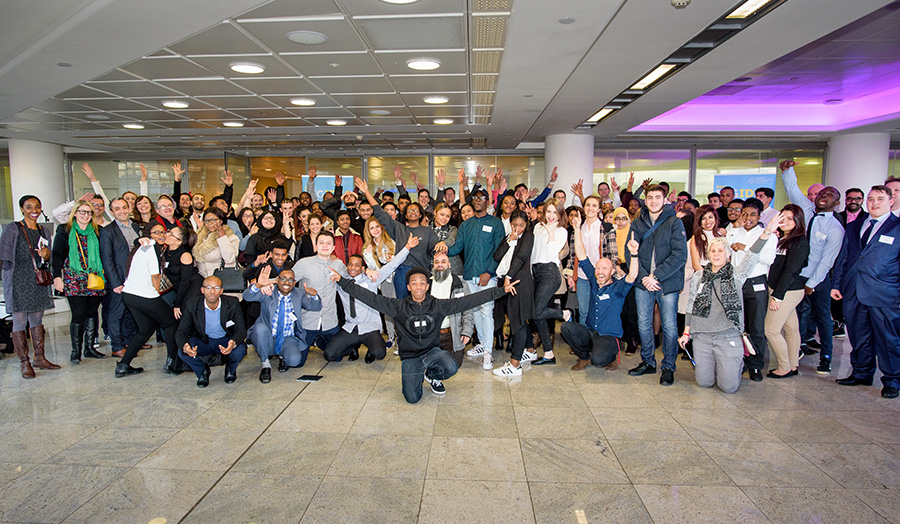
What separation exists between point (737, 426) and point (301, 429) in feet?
11.2

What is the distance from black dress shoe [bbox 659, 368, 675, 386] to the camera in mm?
4766

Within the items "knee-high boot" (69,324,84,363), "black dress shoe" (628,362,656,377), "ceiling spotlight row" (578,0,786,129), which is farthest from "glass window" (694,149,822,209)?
"knee-high boot" (69,324,84,363)

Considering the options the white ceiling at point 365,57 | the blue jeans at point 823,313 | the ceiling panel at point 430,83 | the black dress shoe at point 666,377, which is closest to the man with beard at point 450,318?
the black dress shoe at point 666,377

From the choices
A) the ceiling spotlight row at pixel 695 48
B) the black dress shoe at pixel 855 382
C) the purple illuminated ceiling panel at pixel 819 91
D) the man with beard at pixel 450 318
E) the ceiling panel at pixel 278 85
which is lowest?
the black dress shoe at pixel 855 382

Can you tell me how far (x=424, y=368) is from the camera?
14.7 ft

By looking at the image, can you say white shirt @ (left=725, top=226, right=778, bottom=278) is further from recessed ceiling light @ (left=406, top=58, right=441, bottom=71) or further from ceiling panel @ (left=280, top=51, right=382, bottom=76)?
ceiling panel @ (left=280, top=51, right=382, bottom=76)

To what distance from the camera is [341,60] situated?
591 cm

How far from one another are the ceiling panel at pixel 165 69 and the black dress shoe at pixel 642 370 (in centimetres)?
624

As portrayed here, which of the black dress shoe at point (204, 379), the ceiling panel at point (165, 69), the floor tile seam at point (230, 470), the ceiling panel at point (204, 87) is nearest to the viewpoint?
the floor tile seam at point (230, 470)

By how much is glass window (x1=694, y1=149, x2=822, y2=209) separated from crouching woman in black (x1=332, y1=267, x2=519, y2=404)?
11.5 meters

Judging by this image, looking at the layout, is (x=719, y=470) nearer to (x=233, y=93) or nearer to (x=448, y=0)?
(x=448, y=0)

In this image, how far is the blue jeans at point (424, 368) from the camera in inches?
171

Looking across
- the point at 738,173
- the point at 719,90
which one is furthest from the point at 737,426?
the point at 738,173

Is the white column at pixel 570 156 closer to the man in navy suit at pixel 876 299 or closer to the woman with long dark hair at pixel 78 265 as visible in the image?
the man in navy suit at pixel 876 299
